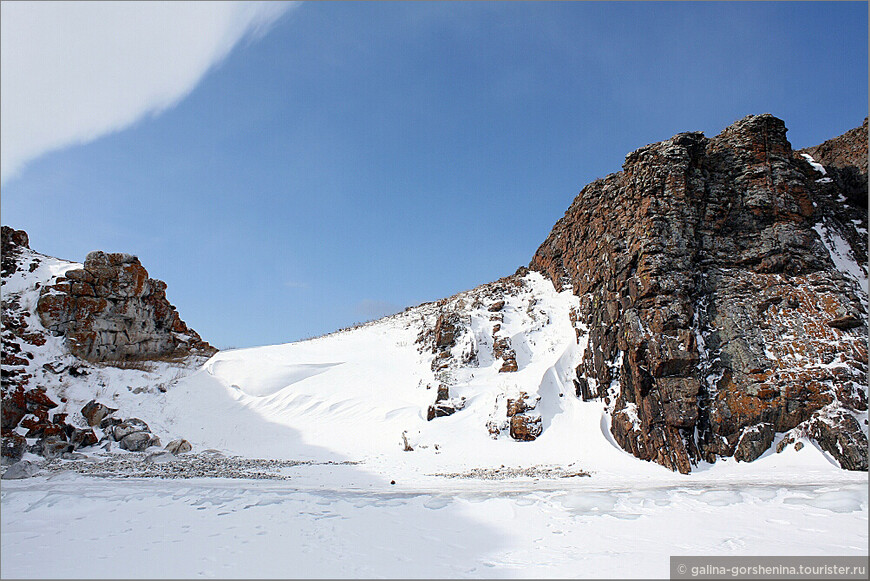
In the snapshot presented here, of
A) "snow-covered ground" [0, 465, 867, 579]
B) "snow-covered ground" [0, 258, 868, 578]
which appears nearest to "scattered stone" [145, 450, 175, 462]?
"snow-covered ground" [0, 258, 868, 578]

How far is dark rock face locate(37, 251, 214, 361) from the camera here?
21812mm

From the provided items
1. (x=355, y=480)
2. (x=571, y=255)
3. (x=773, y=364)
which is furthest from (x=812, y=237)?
(x=355, y=480)

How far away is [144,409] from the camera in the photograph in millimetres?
20219

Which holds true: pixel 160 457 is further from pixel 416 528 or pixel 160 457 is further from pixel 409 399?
pixel 416 528

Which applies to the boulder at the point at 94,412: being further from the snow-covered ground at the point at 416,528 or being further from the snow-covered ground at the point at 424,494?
the snow-covered ground at the point at 416,528

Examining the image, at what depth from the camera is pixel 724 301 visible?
13695 mm

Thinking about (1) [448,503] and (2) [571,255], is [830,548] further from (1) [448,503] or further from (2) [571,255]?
(2) [571,255]

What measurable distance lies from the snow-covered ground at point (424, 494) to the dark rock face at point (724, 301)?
94cm

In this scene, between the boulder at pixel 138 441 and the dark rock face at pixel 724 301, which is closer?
the dark rock face at pixel 724 301

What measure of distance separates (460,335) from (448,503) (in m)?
14.1

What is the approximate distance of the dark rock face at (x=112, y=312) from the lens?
71.6 feet

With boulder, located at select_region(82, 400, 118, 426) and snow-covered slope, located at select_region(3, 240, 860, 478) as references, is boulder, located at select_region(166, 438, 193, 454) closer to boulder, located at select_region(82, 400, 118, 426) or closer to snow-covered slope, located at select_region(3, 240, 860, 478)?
snow-covered slope, located at select_region(3, 240, 860, 478)

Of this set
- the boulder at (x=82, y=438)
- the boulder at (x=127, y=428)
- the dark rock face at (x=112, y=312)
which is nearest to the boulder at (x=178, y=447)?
the boulder at (x=127, y=428)

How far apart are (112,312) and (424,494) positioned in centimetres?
2222
